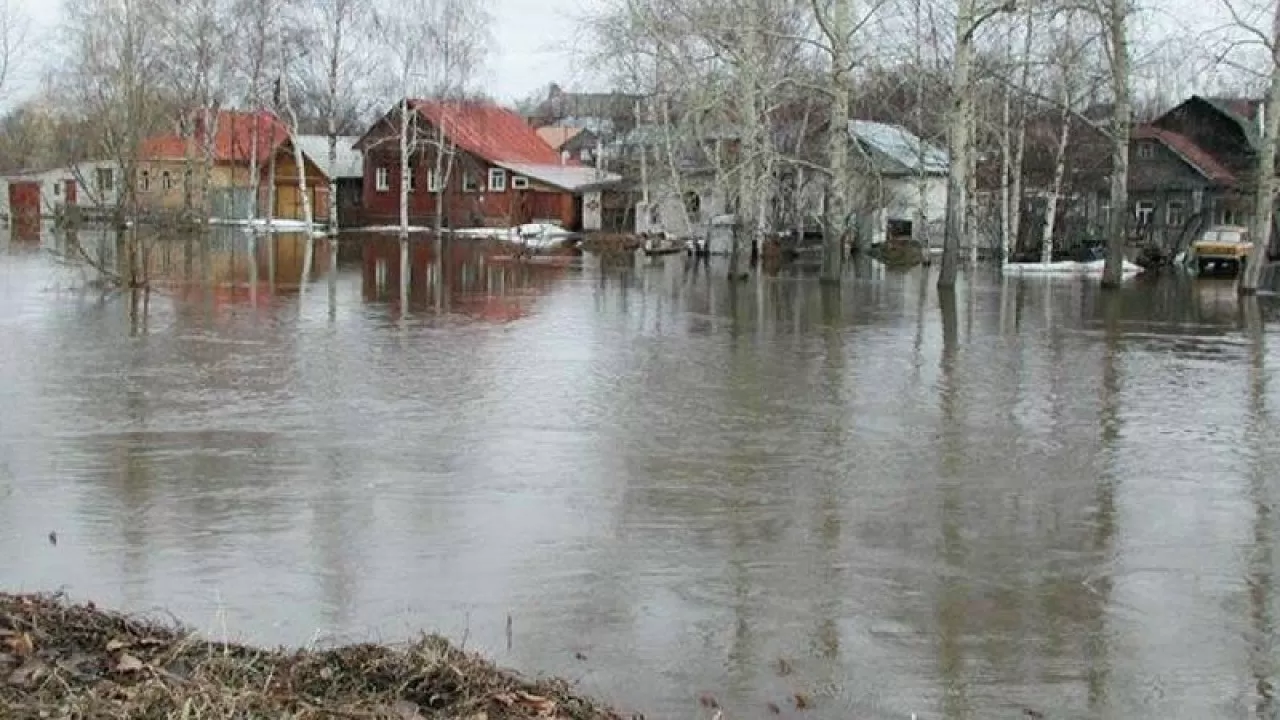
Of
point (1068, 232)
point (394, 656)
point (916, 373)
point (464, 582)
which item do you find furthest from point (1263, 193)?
point (394, 656)

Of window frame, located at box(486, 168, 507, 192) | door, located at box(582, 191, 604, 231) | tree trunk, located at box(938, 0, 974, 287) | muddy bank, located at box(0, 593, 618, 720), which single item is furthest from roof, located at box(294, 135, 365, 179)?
muddy bank, located at box(0, 593, 618, 720)

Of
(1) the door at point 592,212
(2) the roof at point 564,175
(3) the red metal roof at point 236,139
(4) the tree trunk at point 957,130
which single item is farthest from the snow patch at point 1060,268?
(3) the red metal roof at point 236,139

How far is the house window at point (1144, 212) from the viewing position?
60175 millimetres

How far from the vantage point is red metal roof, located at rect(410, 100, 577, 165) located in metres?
70.1

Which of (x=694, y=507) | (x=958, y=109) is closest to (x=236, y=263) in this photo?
(x=958, y=109)

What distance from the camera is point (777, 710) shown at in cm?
564

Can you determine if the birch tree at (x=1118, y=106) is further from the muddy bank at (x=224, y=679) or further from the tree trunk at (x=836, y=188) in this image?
the muddy bank at (x=224, y=679)

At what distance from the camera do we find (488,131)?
7525 centimetres

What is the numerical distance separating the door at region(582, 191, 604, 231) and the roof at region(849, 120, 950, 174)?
14424mm

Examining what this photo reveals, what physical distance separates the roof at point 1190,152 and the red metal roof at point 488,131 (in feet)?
103

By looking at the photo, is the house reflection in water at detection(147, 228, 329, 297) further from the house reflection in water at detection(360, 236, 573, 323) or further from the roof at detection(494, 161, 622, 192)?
the roof at detection(494, 161, 622, 192)

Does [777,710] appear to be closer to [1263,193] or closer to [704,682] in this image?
[704,682]

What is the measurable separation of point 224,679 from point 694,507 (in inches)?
194

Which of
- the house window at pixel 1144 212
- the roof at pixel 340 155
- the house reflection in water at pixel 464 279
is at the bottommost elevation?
the house reflection in water at pixel 464 279
